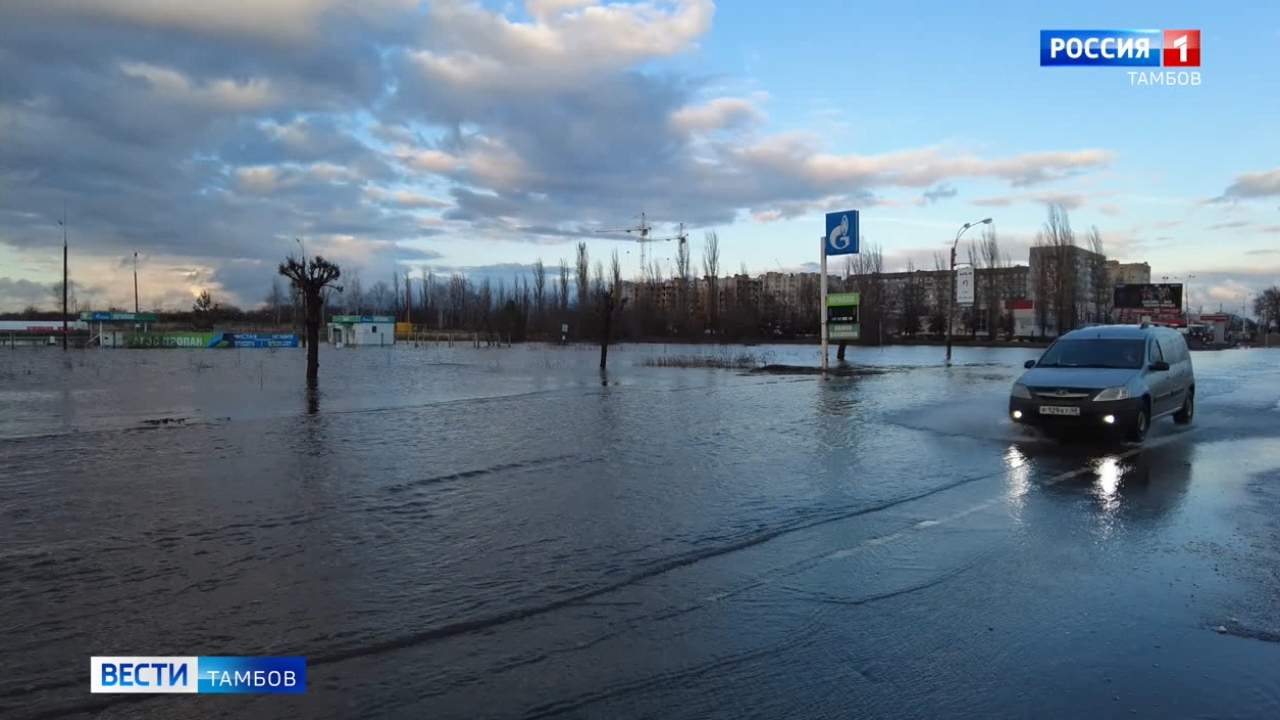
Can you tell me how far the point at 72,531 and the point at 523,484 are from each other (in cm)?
411

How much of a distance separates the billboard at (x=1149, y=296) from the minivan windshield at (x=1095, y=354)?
2717 inches

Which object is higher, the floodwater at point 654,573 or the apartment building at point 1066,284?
the apartment building at point 1066,284

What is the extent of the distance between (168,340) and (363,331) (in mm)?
16322

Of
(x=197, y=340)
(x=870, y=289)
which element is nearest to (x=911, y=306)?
(x=870, y=289)

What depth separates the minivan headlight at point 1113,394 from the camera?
11195 millimetres

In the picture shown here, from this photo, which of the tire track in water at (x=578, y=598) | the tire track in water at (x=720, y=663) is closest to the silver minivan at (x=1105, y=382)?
the tire track in water at (x=578, y=598)

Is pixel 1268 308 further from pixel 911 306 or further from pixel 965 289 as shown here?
pixel 965 289

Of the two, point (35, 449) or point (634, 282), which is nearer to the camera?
point (35, 449)

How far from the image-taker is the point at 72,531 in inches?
261

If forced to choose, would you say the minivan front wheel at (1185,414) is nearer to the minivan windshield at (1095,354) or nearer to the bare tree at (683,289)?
the minivan windshield at (1095,354)

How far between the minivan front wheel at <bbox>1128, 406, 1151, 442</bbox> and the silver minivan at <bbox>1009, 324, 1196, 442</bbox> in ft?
0.04

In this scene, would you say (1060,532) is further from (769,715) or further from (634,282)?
(634,282)

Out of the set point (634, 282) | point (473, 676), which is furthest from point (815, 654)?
point (634, 282)

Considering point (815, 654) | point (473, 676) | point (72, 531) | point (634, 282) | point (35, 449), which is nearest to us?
point (473, 676)
